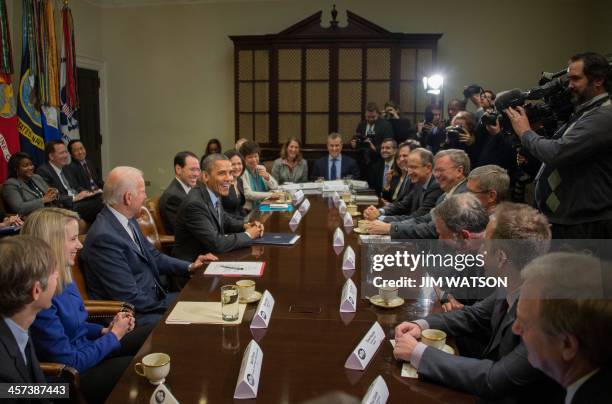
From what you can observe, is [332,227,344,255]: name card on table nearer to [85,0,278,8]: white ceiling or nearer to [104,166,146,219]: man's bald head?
[104,166,146,219]: man's bald head

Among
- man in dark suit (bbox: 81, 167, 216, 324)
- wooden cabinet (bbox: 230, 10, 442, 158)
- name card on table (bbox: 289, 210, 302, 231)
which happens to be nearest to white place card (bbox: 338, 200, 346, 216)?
name card on table (bbox: 289, 210, 302, 231)

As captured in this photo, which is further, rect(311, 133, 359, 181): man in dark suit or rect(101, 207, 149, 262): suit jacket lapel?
rect(311, 133, 359, 181): man in dark suit

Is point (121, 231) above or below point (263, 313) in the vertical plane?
above

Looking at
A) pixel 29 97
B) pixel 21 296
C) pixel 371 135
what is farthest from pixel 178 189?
pixel 371 135

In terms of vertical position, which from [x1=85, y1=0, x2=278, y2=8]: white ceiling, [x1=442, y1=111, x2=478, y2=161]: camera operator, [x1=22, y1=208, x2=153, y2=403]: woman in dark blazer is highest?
[x1=85, y1=0, x2=278, y2=8]: white ceiling

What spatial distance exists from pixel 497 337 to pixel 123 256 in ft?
5.38

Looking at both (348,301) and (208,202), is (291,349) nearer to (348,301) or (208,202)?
(348,301)

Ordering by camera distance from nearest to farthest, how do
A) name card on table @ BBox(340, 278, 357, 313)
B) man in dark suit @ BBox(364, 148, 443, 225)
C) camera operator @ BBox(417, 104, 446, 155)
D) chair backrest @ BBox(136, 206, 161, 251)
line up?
name card on table @ BBox(340, 278, 357, 313) → chair backrest @ BBox(136, 206, 161, 251) → man in dark suit @ BBox(364, 148, 443, 225) → camera operator @ BBox(417, 104, 446, 155)

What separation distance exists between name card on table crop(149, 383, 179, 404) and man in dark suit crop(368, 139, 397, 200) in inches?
165

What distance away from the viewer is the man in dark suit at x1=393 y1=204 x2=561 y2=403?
1387 mm

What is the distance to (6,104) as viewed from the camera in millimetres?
5691

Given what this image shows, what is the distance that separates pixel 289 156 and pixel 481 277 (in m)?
4.19

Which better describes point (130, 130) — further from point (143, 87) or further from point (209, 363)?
point (209, 363)

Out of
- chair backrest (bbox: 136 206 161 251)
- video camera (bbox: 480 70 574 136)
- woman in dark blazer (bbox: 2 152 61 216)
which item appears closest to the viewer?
video camera (bbox: 480 70 574 136)
